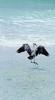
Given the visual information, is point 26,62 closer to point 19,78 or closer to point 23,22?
point 19,78

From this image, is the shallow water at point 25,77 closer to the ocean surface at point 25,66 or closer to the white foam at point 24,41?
the ocean surface at point 25,66

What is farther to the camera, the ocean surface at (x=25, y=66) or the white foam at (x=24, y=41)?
the white foam at (x=24, y=41)

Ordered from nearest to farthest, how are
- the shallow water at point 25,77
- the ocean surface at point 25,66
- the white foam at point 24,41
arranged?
the shallow water at point 25,77 → the ocean surface at point 25,66 → the white foam at point 24,41

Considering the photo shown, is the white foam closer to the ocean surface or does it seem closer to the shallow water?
the ocean surface

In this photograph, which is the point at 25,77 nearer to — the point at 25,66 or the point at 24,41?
the point at 25,66

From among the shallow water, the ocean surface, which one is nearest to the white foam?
the ocean surface

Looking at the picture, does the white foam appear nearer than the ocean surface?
No

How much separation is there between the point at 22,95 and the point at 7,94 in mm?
248

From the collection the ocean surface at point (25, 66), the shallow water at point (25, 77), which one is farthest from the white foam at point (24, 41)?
the shallow water at point (25, 77)

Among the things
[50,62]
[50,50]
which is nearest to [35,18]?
[50,50]

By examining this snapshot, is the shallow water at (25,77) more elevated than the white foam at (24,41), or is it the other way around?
the white foam at (24,41)

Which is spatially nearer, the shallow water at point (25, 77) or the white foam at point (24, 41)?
the shallow water at point (25, 77)

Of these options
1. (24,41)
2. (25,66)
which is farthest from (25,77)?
(24,41)

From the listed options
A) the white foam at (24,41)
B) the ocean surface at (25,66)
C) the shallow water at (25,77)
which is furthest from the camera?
the white foam at (24,41)
